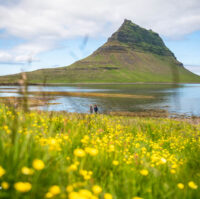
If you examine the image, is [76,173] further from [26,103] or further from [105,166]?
[26,103]

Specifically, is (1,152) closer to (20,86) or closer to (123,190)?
(20,86)

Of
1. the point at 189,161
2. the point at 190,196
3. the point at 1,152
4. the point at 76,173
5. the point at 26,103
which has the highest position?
the point at 26,103

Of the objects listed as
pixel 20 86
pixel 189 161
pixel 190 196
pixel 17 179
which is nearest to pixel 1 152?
pixel 17 179

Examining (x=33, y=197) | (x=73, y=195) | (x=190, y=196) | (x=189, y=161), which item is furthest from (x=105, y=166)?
(x=189, y=161)

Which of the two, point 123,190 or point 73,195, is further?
point 123,190

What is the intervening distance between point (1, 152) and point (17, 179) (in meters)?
0.41

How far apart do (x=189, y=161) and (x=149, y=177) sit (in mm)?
2201

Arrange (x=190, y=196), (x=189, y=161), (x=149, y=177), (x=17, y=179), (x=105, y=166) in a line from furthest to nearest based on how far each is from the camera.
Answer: (x=189, y=161), (x=105, y=166), (x=149, y=177), (x=190, y=196), (x=17, y=179)

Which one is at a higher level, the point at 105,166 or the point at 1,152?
the point at 1,152

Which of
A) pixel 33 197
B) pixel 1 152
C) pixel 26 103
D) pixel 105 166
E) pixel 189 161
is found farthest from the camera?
pixel 189 161

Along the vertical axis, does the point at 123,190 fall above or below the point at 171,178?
above

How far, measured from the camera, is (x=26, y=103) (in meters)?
2.09

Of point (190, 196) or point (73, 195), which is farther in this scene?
point (190, 196)

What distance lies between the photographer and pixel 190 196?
2.24m
